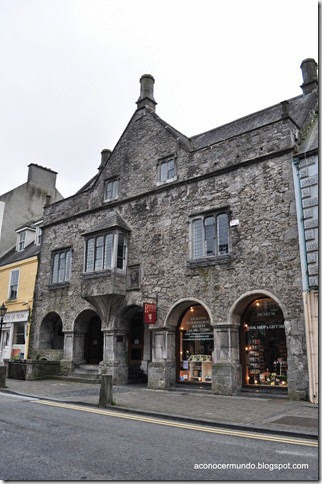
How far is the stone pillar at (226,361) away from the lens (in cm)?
1321

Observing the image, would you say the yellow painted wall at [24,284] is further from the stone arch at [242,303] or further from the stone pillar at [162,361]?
the stone arch at [242,303]

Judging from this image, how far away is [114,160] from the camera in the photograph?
20.2m

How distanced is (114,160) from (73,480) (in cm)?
1723

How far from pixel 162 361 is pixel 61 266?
8861mm

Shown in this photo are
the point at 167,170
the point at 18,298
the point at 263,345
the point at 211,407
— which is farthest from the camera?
the point at 18,298

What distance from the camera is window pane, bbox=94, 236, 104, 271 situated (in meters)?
18.2

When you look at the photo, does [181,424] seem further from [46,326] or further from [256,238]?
[46,326]

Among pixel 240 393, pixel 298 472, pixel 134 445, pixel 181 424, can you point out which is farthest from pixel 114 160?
pixel 298 472

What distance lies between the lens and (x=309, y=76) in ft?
56.8

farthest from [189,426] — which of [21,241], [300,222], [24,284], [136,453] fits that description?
[21,241]

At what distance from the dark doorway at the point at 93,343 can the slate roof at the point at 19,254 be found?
6194 millimetres

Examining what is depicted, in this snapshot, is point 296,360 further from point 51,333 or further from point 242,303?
point 51,333

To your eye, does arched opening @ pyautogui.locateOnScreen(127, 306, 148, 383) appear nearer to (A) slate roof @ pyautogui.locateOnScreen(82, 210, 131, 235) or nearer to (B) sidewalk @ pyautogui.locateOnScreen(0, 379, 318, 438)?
(B) sidewalk @ pyautogui.locateOnScreen(0, 379, 318, 438)

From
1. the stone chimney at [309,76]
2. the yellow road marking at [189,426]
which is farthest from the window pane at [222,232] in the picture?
the stone chimney at [309,76]
